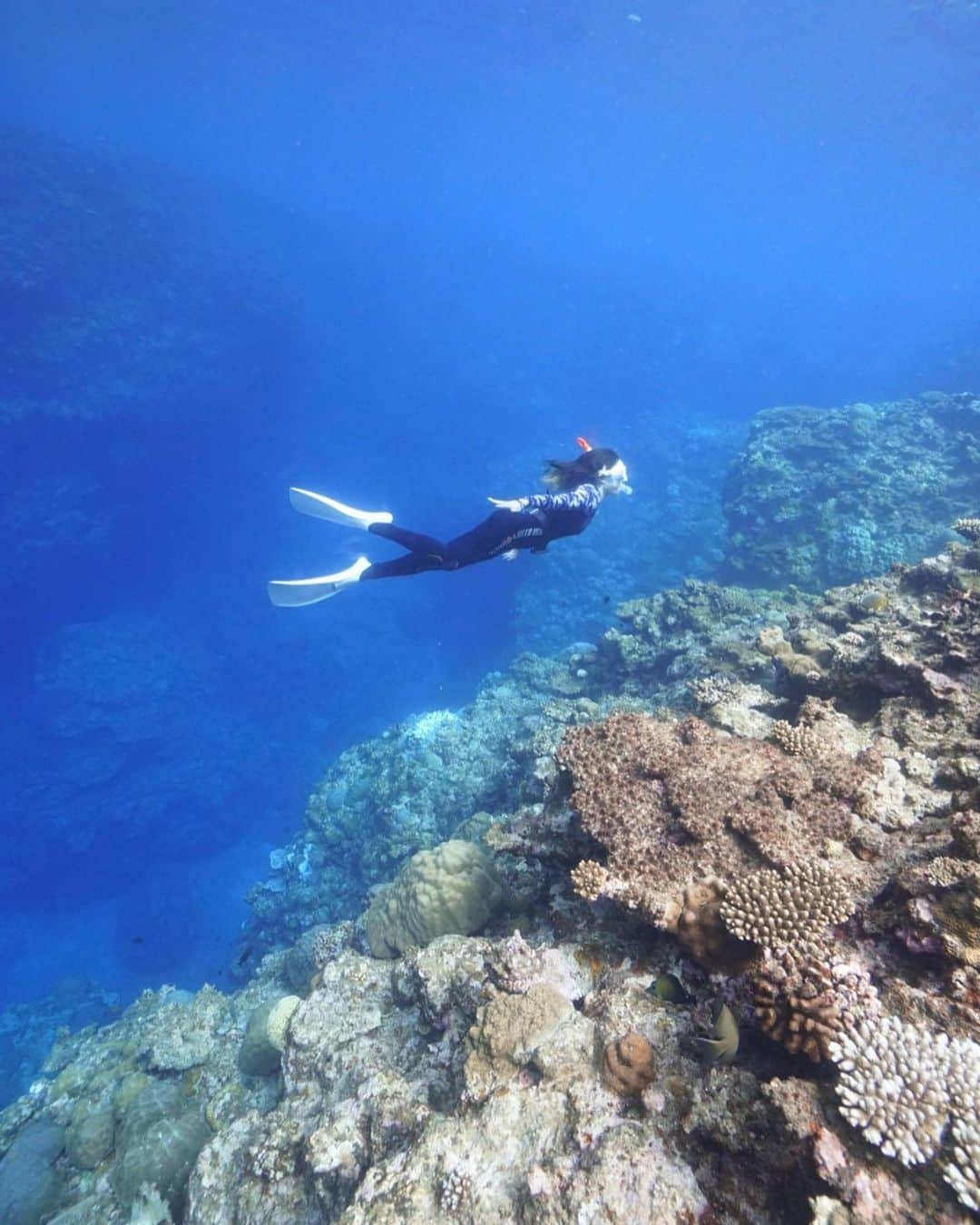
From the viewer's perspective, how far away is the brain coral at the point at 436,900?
6238mm

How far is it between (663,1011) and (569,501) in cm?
585

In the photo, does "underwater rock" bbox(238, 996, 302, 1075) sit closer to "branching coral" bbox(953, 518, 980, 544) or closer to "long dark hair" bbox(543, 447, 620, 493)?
"long dark hair" bbox(543, 447, 620, 493)

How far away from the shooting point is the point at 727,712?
6.62 metres

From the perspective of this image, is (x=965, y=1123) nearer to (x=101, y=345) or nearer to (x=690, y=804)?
(x=690, y=804)

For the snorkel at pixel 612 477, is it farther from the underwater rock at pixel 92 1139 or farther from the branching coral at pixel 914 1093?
the underwater rock at pixel 92 1139

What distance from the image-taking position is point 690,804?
4484 millimetres

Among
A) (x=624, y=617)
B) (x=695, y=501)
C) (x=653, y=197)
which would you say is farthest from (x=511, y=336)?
(x=624, y=617)

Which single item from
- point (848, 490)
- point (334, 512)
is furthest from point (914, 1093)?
point (848, 490)

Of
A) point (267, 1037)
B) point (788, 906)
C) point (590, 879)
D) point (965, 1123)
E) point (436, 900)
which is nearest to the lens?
point (965, 1123)

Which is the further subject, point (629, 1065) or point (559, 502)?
point (559, 502)

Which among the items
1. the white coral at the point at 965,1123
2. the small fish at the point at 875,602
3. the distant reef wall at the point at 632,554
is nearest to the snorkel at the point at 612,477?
the small fish at the point at 875,602

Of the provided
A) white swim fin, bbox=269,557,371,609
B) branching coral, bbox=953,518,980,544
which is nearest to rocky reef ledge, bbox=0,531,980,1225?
branching coral, bbox=953,518,980,544

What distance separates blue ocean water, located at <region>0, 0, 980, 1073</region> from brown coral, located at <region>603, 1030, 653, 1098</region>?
74.4 feet

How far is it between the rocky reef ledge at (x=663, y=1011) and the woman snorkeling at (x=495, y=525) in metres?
3.00
